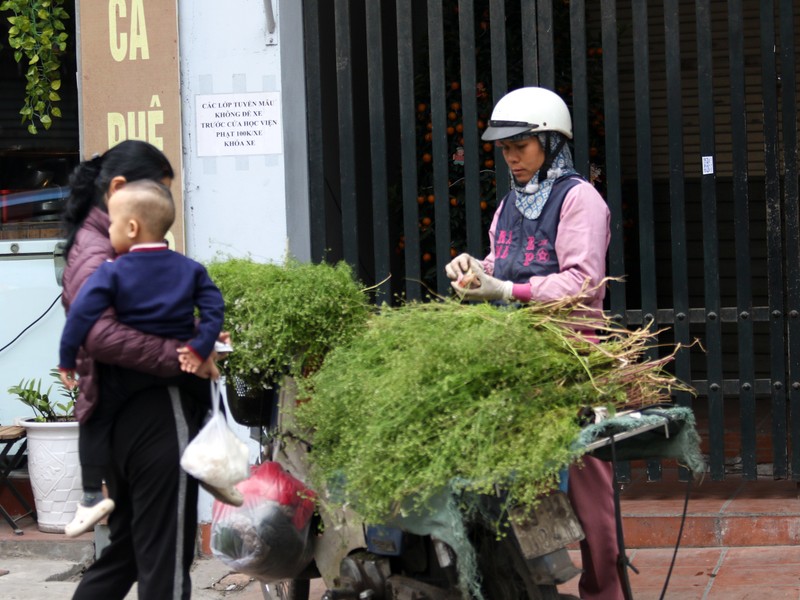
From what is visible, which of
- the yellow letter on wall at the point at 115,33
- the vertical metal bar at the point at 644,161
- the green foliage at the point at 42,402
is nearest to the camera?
the vertical metal bar at the point at 644,161

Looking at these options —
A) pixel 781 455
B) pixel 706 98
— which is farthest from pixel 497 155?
pixel 781 455

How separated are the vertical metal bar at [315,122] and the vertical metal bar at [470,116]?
2.39 ft

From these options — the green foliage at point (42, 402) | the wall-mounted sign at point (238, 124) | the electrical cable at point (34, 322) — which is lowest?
the green foliage at point (42, 402)

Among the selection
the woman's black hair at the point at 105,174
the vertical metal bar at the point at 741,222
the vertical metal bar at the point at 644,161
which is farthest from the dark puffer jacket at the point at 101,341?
Answer: the vertical metal bar at the point at 741,222

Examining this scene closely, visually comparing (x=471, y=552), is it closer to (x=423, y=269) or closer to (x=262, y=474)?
(x=262, y=474)

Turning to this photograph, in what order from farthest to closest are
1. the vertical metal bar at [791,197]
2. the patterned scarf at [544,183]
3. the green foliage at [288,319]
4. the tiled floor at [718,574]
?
the vertical metal bar at [791,197] < the tiled floor at [718,574] < the patterned scarf at [544,183] < the green foliage at [288,319]

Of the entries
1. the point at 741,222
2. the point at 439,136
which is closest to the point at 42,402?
the point at 439,136

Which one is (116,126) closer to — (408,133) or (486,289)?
(408,133)

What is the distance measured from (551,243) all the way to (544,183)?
21 centimetres

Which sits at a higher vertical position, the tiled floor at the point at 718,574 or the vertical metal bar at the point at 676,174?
the vertical metal bar at the point at 676,174

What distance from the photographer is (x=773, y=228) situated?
17.7 feet

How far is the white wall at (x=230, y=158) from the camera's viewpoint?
5707 millimetres

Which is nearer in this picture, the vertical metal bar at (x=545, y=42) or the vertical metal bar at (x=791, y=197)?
the vertical metal bar at (x=791, y=197)

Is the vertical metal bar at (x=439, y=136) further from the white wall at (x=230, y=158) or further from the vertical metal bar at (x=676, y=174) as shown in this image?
the vertical metal bar at (x=676, y=174)
